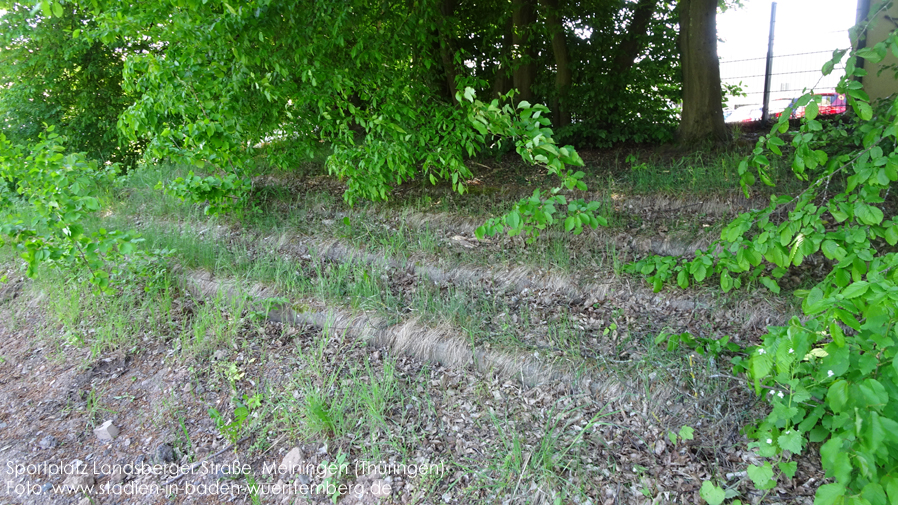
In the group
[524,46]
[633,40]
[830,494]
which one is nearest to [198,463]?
[830,494]

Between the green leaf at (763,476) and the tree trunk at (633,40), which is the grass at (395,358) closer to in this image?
the green leaf at (763,476)

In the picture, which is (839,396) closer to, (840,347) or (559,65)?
(840,347)

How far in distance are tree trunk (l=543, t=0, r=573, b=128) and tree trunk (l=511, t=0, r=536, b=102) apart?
0.90 ft

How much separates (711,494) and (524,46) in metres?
6.14

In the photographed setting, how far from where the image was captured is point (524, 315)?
3248mm

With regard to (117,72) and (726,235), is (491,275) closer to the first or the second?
(726,235)

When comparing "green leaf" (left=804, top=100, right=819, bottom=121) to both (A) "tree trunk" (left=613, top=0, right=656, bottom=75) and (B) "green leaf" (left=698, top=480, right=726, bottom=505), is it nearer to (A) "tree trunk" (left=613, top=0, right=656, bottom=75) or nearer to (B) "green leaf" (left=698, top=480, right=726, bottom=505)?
(B) "green leaf" (left=698, top=480, right=726, bottom=505)

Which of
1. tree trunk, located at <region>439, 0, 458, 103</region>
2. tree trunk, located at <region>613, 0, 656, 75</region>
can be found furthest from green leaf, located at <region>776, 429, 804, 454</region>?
tree trunk, located at <region>613, 0, 656, 75</region>

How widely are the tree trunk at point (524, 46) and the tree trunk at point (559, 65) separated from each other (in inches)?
10.8

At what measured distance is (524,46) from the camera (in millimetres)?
6910

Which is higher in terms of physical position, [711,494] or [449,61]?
[449,61]

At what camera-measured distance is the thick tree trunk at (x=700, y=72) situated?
5.55m

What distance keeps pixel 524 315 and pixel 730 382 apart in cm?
117

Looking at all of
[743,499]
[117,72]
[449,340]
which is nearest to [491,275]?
[449,340]
